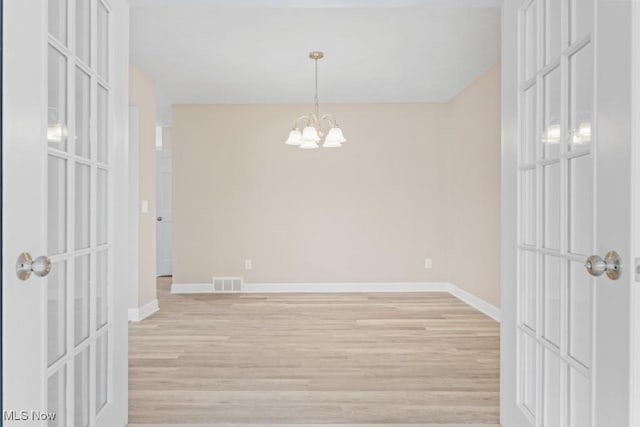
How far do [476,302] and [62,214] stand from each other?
4.27 meters

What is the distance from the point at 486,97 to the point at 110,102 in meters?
3.77

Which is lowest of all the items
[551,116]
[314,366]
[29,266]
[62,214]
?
[314,366]

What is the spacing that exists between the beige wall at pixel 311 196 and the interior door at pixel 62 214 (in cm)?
368

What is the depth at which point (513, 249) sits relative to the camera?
6.00 feet

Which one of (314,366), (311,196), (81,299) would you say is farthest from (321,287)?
(81,299)

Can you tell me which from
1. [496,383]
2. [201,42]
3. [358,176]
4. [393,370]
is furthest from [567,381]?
[358,176]

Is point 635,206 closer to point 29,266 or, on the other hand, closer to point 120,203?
point 29,266

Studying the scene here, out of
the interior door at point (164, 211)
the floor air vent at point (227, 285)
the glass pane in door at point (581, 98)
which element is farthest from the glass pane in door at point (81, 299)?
the interior door at point (164, 211)

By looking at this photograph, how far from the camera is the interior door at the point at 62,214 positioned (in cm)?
108

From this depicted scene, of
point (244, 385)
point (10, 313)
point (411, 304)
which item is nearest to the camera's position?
point (10, 313)

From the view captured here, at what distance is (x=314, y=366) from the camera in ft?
9.36

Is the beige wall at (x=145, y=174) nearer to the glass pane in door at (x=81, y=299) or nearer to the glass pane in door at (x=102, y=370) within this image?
the glass pane in door at (x=102, y=370)

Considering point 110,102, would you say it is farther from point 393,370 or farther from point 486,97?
point 486,97

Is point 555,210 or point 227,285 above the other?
point 555,210
